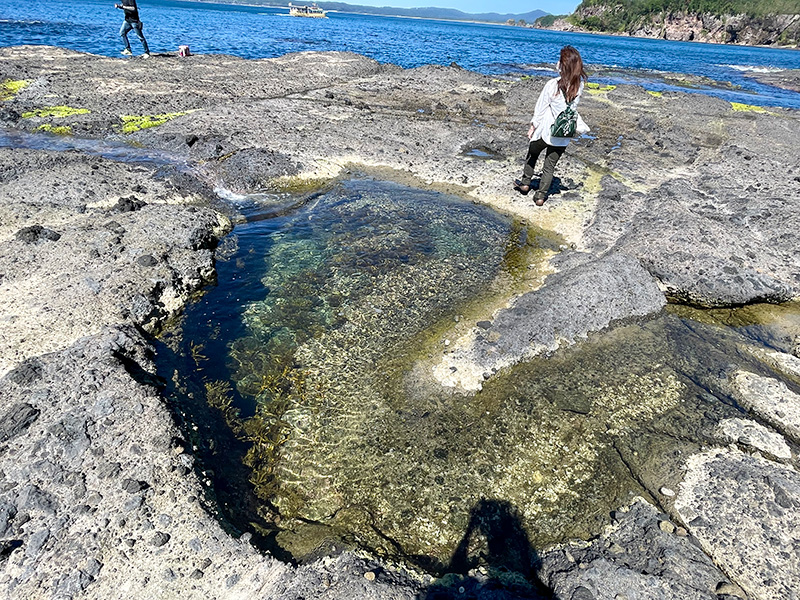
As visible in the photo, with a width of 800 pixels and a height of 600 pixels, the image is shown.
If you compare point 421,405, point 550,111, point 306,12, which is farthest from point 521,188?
point 306,12

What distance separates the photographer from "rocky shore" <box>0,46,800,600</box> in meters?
3.17

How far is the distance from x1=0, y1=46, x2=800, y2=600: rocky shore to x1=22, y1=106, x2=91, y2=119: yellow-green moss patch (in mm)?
146

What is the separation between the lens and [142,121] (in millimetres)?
13258

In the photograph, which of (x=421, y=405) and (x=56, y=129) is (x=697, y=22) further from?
(x=421, y=405)

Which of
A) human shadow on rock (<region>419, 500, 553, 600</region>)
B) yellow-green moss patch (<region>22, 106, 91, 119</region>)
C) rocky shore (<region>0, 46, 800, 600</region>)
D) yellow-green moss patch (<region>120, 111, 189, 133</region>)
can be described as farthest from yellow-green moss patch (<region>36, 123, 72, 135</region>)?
human shadow on rock (<region>419, 500, 553, 600</region>)

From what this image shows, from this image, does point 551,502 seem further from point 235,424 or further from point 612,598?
point 235,424

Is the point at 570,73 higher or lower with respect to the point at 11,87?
higher

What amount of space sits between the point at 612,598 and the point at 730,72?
2334 inches

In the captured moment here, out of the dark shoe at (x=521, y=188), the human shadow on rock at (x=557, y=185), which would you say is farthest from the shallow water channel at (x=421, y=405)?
the human shadow on rock at (x=557, y=185)

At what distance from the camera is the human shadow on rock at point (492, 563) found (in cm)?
314

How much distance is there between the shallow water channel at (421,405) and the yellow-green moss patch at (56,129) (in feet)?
28.9

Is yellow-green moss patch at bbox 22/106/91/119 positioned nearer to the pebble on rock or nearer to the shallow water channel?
the shallow water channel

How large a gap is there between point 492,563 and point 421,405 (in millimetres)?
1739

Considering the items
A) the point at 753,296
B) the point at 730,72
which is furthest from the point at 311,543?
the point at 730,72
